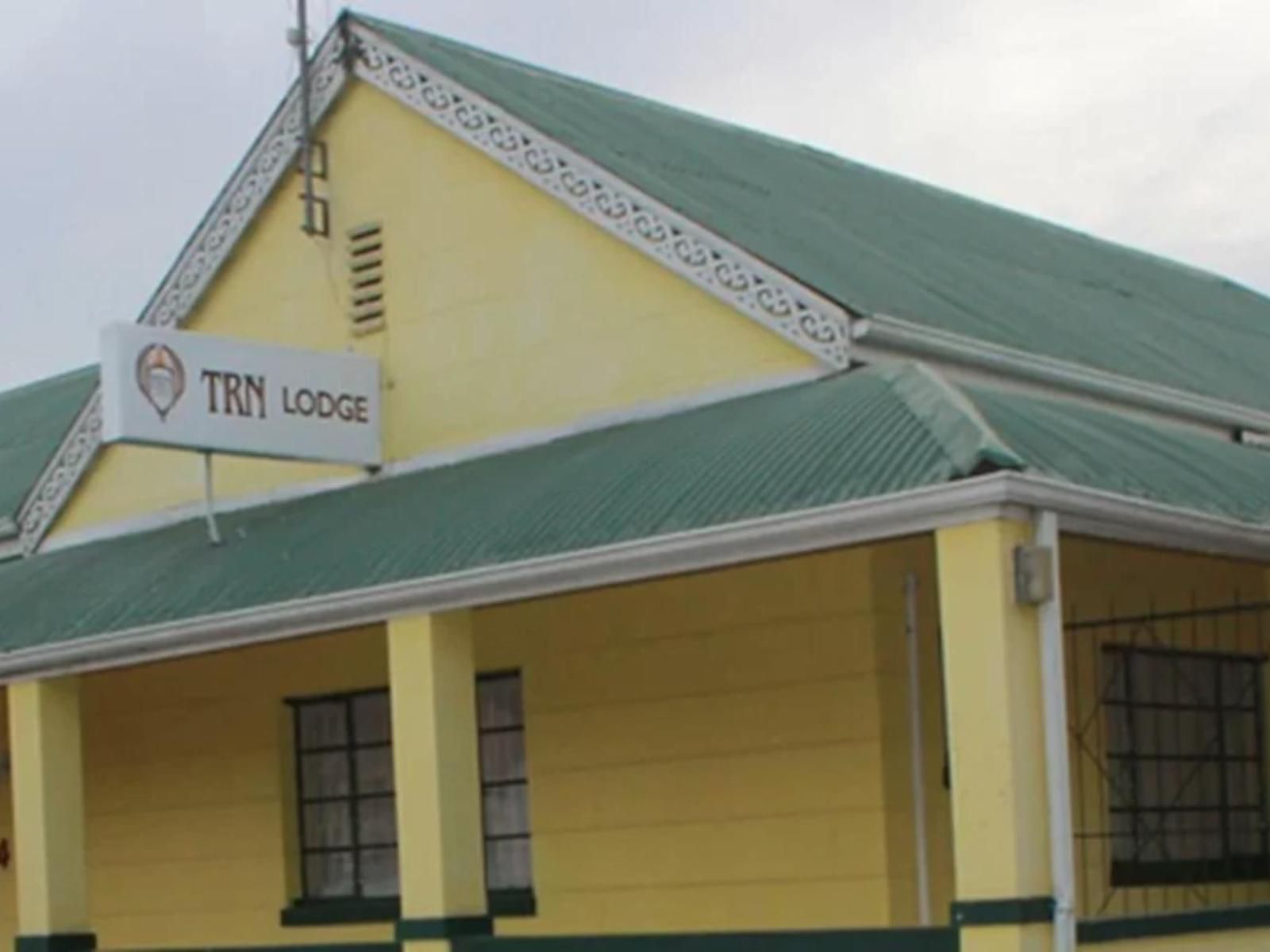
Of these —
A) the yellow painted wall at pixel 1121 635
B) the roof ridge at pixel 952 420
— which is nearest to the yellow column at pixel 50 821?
the roof ridge at pixel 952 420

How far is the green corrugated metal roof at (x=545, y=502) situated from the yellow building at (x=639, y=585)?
3 centimetres

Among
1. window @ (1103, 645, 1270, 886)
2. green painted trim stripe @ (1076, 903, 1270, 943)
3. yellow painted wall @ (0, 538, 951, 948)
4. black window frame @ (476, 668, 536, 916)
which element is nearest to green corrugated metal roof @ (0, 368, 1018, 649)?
yellow painted wall @ (0, 538, 951, 948)

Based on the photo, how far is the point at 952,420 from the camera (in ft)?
32.6

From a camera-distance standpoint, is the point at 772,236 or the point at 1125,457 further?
the point at 772,236

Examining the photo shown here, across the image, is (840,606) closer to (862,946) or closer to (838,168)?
(862,946)

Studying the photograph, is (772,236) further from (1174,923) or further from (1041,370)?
(1174,923)

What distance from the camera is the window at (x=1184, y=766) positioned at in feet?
42.6

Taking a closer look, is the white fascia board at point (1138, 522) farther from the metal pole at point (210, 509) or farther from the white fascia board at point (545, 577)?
the metal pole at point (210, 509)

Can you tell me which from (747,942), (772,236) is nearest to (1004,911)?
(747,942)

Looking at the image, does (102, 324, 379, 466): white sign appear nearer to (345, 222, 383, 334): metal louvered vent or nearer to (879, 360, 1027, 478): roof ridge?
(345, 222, 383, 334): metal louvered vent

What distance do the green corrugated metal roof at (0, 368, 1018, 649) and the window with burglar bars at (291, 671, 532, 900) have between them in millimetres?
1280

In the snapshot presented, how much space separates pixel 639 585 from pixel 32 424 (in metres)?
8.25

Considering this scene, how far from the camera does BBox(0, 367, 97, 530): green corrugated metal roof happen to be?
17.2 m

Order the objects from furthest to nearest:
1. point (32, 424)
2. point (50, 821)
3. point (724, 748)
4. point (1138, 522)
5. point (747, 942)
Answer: point (32, 424) < point (50, 821) < point (724, 748) < point (747, 942) < point (1138, 522)
